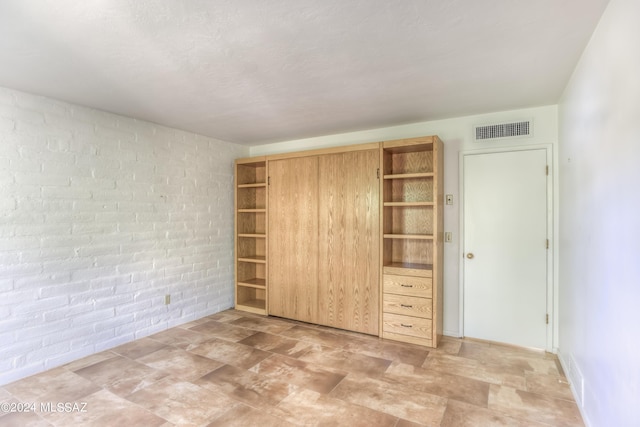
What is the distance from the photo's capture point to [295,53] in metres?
2.08

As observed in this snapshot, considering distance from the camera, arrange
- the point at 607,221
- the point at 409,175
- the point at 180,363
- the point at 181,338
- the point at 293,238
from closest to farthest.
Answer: the point at 607,221 < the point at 180,363 < the point at 409,175 < the point at 181,338 < the point at 293,238

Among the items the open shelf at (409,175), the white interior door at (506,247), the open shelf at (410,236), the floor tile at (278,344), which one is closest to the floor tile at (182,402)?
the floor tile at (278,344)

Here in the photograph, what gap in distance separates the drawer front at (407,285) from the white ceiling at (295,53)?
1.74 m

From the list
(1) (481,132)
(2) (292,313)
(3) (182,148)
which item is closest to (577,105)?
(1) (481,132)

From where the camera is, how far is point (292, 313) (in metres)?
4.11

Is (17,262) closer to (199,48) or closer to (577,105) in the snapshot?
(199,48)

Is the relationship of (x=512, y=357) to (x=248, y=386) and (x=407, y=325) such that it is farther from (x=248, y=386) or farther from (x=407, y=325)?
(x=248, y=386)

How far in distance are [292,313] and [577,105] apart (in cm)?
354

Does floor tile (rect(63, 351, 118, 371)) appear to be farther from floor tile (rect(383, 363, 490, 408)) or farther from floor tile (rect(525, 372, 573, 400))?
floor tile (rect(525, 372, 573, 400))

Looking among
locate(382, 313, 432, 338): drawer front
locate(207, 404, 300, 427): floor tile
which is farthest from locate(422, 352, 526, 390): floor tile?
locate(207, 404, 300, 427): floor tile

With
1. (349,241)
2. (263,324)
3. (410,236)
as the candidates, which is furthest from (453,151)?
(263,324)

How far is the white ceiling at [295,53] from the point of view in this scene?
163 centimetres

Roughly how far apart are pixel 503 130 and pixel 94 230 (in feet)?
13.9

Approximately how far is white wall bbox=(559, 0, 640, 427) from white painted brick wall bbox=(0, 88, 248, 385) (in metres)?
3.95
